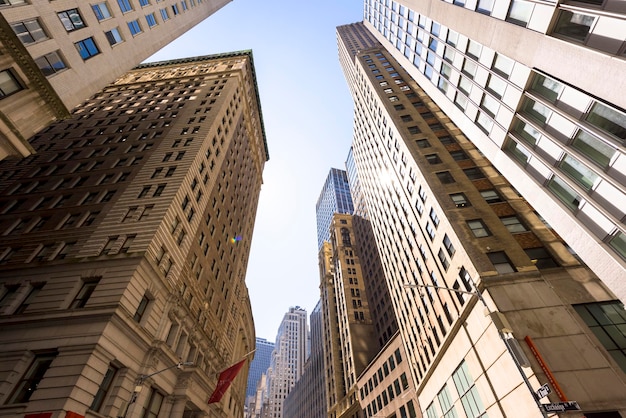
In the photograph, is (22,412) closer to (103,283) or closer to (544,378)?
(103,283)

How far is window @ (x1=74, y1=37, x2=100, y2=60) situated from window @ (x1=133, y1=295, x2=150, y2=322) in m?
20.3

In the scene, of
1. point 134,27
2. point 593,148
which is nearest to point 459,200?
point 593,148

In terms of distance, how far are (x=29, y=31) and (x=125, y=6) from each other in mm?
12186

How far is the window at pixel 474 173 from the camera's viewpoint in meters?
35.6

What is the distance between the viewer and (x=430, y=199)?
114ft

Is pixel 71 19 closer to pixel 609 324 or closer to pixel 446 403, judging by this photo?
pixel 609 324

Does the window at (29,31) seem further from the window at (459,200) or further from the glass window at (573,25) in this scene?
the window at (459,200)

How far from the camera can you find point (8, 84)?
63.9 feet

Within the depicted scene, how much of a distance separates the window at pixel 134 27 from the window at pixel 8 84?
1469cm

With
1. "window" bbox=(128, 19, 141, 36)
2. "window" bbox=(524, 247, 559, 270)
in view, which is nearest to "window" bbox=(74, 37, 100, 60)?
"window" bbox=(128, 19, 141, 36)

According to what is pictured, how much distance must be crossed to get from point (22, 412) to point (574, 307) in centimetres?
3523

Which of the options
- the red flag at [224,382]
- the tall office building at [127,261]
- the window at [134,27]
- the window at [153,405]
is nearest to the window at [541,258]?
the red flag at [224,382]

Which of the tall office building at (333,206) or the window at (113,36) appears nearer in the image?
the window at (113,36)

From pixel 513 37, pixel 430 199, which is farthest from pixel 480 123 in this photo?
pixel 430 199
